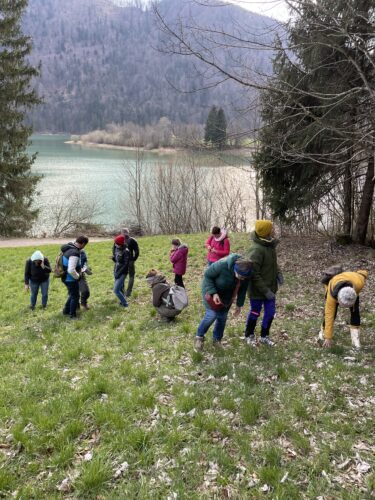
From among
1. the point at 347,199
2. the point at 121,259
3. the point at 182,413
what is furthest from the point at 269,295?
the point at 347,199

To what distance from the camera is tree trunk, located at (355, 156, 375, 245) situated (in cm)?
1332

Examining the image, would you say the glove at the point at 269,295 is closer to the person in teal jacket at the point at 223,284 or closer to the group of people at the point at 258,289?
the group of people at the point at 258,289

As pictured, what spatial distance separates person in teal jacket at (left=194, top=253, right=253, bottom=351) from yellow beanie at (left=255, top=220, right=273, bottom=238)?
604 millimetres

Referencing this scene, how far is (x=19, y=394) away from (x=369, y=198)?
43.4 feet

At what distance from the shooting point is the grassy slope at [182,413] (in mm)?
3672

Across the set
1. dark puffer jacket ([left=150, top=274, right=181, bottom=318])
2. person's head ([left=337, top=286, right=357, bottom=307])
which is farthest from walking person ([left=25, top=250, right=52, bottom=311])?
person's head ([left=337, top=286, right=357, bottom=307])

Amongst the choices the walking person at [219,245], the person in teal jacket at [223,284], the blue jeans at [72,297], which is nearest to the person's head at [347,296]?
the person in teal jacket at [223,284]

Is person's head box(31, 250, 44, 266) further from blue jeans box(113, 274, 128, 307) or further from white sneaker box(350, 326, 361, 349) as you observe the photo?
white sneaker box(350, 326, 361, 349)

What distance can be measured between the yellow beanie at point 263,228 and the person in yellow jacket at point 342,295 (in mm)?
1298

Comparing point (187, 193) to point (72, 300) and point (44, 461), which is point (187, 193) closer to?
point (72, 300)

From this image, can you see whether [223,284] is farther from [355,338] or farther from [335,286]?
[355,338]

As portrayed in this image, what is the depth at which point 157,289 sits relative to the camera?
8.18 metres

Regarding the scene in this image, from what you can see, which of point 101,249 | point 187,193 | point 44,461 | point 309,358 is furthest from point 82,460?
point 187,193

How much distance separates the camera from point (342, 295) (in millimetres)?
5523
